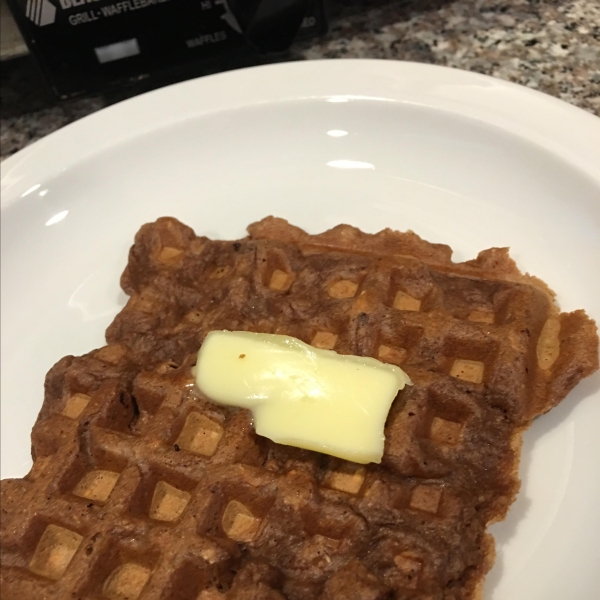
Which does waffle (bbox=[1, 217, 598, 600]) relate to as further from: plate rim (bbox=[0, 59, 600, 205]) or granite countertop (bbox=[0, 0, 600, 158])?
granite countertop (bbox=[0, 0, 600, 158])

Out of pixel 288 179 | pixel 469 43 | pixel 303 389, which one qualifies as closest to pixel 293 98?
pixel 288 179

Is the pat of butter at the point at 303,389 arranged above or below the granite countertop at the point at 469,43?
below

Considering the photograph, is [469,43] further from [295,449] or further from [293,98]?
[295,449]

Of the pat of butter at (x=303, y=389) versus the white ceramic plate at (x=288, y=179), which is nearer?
the pat of butter at (x=303, y=389)

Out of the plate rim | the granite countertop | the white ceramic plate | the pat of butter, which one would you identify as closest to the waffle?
the pat of butter

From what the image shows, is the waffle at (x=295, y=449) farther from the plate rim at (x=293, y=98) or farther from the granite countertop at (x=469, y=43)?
the granite countertop at (x=469, y=43)

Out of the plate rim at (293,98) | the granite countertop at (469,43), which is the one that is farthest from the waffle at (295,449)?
the granite countertop at (469,43)

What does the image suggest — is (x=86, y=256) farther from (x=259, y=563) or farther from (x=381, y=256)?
(x=259, y=563)
